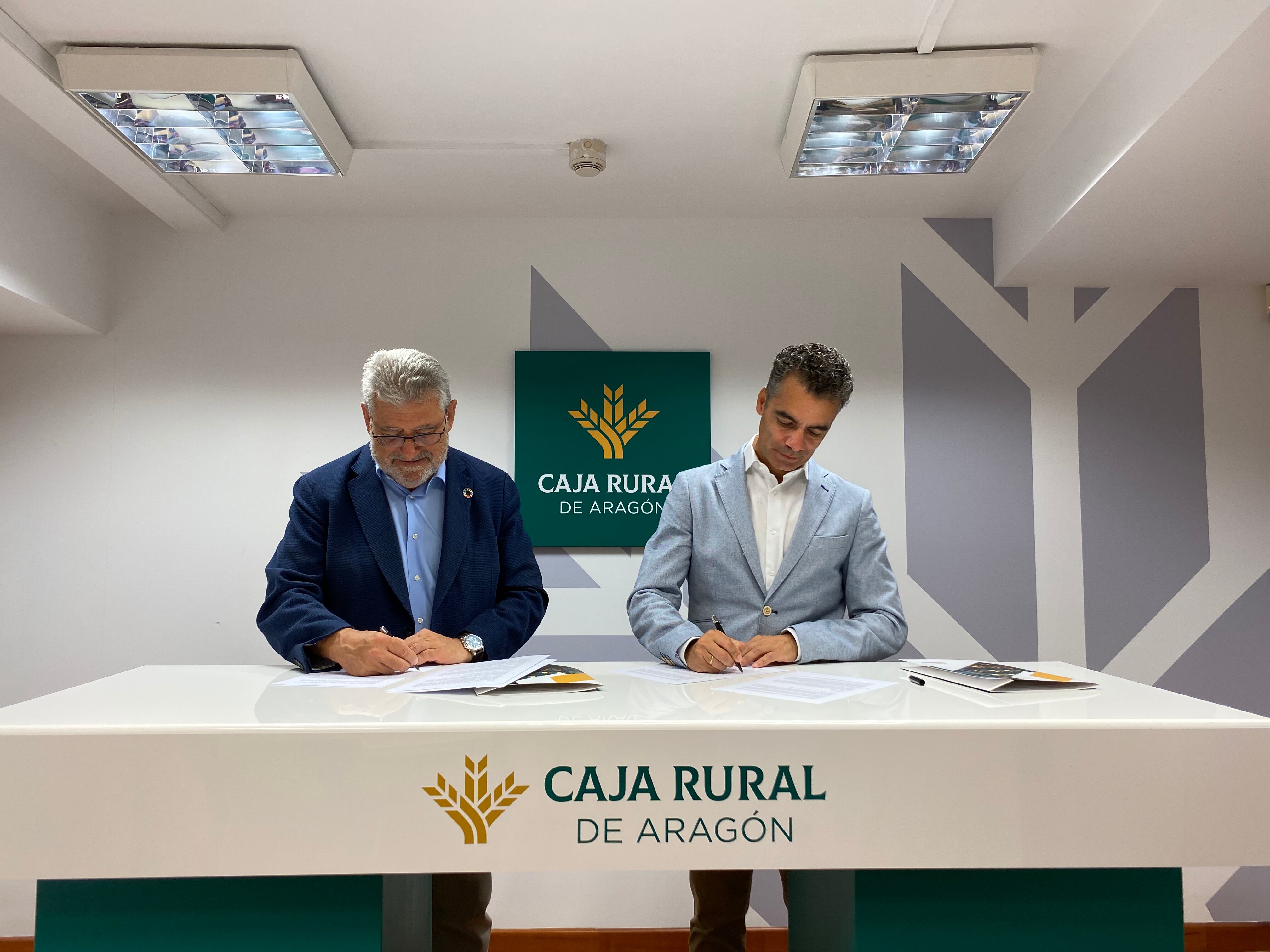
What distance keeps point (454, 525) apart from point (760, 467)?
30.1 inches

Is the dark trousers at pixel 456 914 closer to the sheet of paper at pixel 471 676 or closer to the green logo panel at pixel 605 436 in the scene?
the sheet of paper at pixel 471 676

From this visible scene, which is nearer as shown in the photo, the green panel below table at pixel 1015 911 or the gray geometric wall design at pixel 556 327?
the green panel below table at pixel 1015 911

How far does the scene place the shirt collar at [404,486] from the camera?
6.56 ft

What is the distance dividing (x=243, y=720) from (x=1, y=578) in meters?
2.85

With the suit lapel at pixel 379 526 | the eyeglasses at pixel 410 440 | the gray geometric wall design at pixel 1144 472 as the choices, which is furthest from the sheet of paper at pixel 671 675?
the gray geometric wall design at pixel 1144 472

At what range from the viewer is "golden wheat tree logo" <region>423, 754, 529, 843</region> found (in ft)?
3.74

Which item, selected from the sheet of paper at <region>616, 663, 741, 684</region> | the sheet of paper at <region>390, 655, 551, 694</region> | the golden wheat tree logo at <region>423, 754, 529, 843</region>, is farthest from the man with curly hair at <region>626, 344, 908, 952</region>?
the golden wheat tree logo at <region>423, 754, 529, 843</region>

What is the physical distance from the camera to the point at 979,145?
2.63 m

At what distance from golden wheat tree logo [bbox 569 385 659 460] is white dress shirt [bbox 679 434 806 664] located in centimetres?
125

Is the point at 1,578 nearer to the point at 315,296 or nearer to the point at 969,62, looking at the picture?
the point at 315,296

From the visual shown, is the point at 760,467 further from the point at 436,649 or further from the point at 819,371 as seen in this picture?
the point at 436,649

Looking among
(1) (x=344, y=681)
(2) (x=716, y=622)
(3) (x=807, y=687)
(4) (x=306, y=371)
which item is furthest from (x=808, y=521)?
(4) (x=306, y=371)

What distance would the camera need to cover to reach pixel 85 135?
2.61m

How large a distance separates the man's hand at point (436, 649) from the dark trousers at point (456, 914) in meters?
0.45
